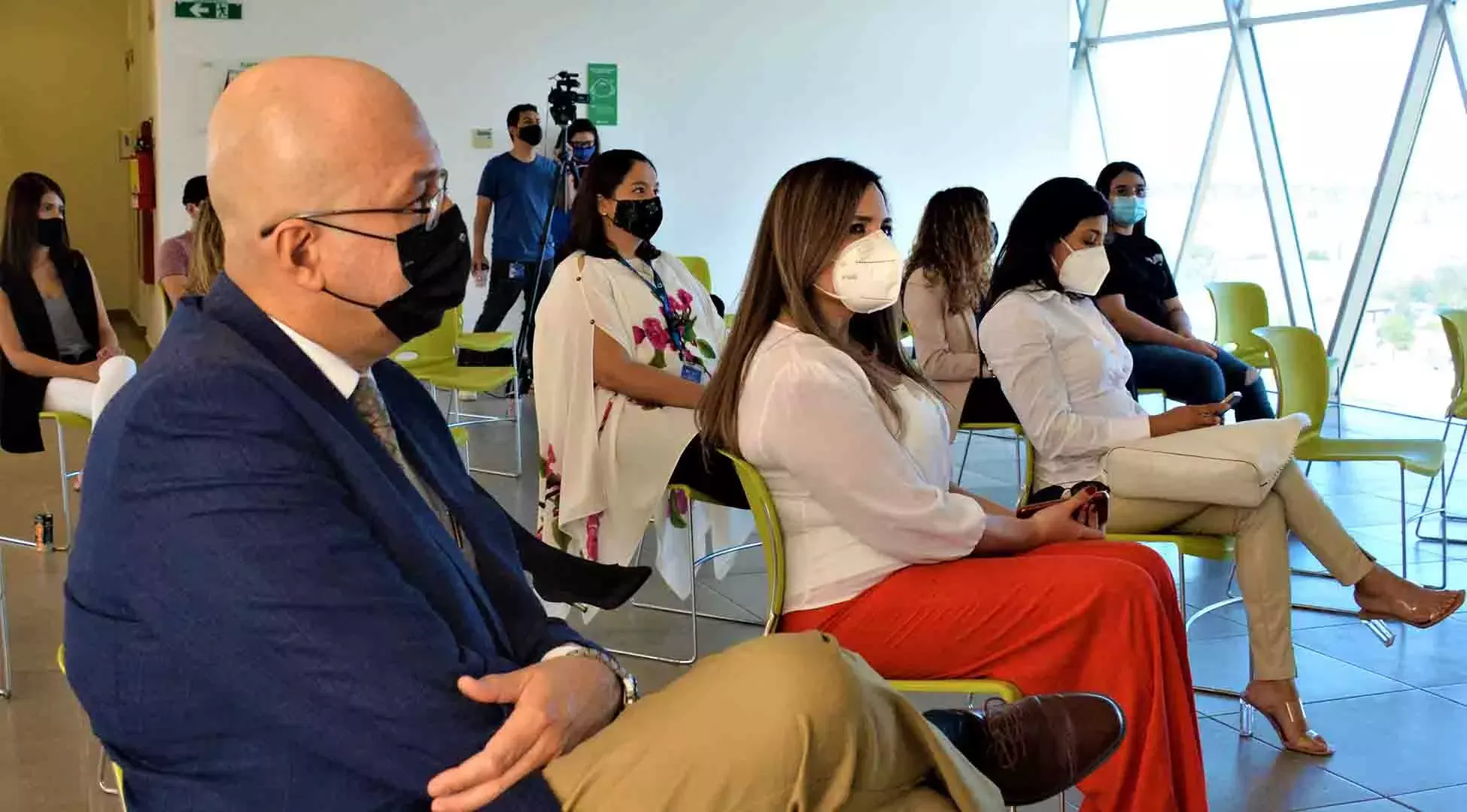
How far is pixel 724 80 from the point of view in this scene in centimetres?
938

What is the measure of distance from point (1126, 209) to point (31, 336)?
13.8 ft

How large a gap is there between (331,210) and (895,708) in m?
0.84

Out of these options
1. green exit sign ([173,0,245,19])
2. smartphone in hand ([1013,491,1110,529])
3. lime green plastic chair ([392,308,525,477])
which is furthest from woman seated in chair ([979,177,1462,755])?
green exit sign ([173,0,245,19])

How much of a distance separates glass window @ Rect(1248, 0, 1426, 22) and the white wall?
1729 millimetres

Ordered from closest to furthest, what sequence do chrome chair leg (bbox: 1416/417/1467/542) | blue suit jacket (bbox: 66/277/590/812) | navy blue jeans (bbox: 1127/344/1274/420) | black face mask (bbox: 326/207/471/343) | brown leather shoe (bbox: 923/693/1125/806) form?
blue suit jacket (bbox: 66/277/590/812), black face mask (bbox: 326/207/471/343), brown leather shoe (bbox: 923/693/1125/806), chrome chair leg (bbox: 1416/417/1467/542), navy blue jeans (bbox: 1127/344/1274/420)

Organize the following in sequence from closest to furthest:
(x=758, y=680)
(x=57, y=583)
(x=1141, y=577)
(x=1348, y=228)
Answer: (x=758, y=680), (x=1141, y=577), (x=57, y=583), (x=1348, y=228)

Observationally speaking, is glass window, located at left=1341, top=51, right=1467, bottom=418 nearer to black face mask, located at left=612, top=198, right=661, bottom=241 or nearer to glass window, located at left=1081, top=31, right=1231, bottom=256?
glass window, located at left=1081, top=31, right=1231, bottom=256

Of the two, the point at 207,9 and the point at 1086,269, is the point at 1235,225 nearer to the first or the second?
the point at 1086,269

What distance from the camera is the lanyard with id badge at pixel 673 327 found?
397 cm

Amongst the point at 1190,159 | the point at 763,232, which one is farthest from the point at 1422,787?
the point at 1190,159

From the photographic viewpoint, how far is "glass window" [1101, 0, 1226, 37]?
958 centimetres

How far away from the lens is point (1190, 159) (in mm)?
10008

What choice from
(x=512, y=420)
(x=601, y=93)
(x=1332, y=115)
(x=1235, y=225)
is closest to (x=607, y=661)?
(x=512, y=420)

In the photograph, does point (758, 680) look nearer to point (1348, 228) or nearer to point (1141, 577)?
point (1141, 577)
